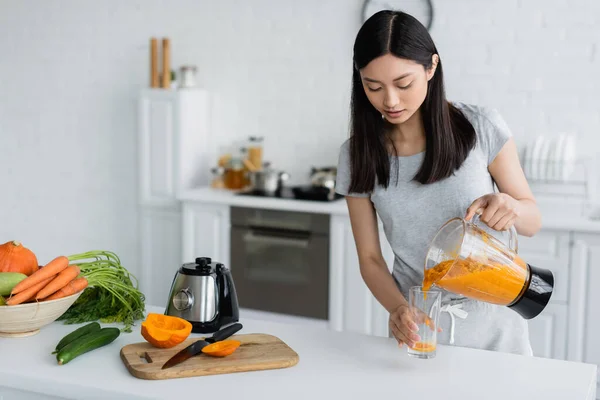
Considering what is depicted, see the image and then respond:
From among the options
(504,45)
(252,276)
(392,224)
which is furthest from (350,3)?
(392,224)

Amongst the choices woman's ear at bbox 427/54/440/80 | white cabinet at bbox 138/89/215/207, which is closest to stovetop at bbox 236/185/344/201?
white cabinet at bbox 138/89/215/207

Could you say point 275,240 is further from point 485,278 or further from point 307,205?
point 485,278

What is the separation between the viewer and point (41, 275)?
205 centimetres

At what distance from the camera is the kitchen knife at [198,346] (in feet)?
6.15

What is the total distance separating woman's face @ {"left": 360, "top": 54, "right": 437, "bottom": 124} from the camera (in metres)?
2.04

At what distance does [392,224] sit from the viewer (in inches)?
90.7

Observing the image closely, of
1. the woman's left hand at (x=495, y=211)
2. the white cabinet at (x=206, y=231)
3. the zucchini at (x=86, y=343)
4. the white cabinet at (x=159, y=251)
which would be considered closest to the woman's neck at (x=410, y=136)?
the woman's left hand at (x=495, y=211)

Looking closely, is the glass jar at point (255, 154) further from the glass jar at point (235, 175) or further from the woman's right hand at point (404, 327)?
the woman's right hand at point (404, 327)

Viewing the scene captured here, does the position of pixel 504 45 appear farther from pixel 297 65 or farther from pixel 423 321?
pixel 423 321

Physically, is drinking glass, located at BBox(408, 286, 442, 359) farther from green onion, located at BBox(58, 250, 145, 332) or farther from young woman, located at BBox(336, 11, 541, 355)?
green onion, located at BBox(58, 250, 145, 332)

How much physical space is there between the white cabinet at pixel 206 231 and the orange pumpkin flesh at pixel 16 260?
A: 2.30m

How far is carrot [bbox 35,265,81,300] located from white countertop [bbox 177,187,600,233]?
211 centimetres

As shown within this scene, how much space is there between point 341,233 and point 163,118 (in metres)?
1.30

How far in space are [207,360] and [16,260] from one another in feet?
1.98
